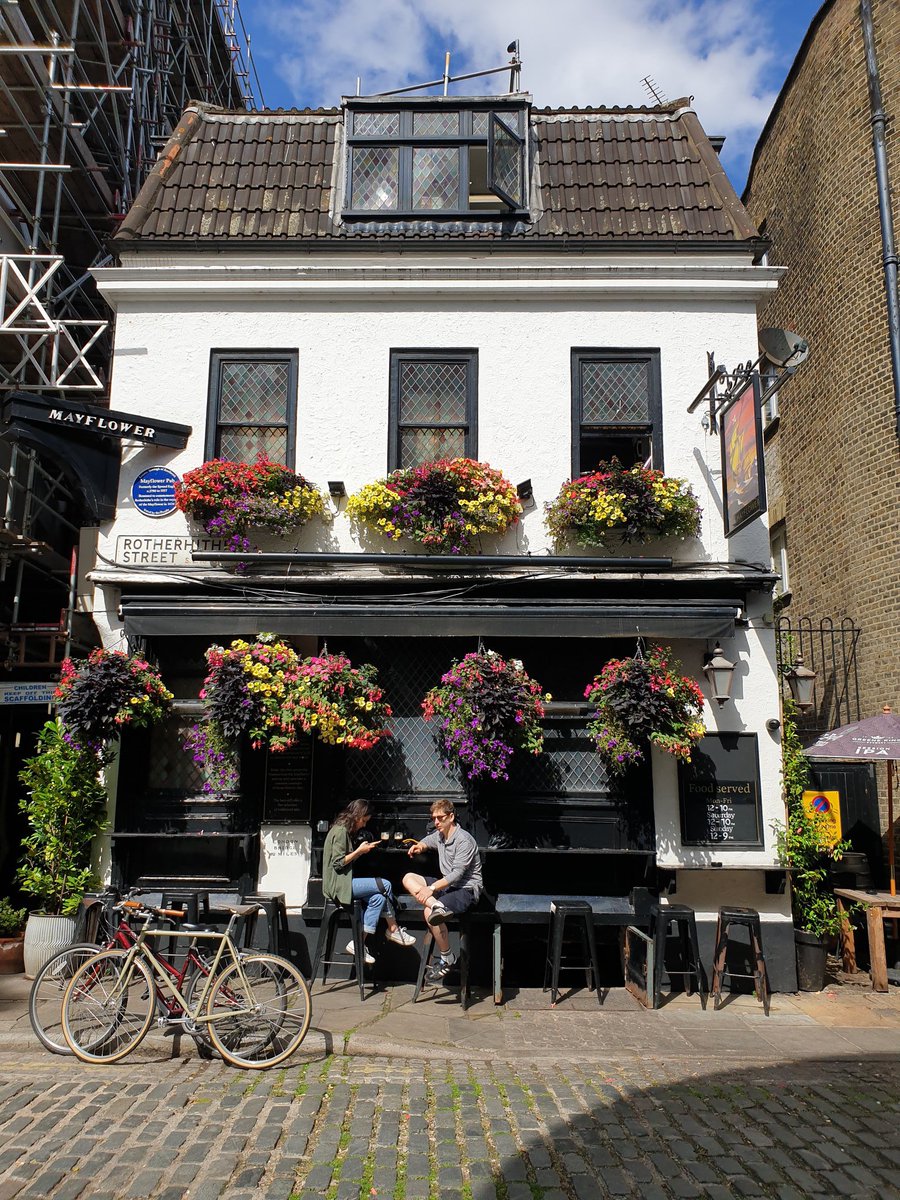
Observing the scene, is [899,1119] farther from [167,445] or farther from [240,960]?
[167,445]

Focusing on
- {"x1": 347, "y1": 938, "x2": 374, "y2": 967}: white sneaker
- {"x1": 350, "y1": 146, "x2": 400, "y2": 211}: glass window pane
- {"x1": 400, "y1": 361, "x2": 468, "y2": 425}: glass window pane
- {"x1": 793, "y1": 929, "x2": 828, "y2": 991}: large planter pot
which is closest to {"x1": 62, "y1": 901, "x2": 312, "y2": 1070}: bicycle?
{"x1": 347, "y1": 938, "x2": 374, "y2": 967}: white sneaker

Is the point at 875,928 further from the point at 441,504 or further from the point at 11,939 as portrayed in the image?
the point at 11,939

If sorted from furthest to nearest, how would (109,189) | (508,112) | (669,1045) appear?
1. (109,189)
2. (508,112)
3. (669,1045)

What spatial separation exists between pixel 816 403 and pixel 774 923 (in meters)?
9.54

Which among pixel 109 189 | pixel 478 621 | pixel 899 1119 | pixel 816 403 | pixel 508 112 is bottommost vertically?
pixel 899 1119

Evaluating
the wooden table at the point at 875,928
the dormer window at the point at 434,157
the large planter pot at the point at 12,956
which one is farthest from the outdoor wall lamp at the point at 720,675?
the large planter pot at the point at 12,956

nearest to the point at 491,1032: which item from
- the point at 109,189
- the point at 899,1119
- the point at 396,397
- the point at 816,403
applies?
the point at 899,1119

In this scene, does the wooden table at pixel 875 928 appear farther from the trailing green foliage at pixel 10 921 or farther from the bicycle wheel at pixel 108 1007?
the trailing green foliage at pixel 10 921

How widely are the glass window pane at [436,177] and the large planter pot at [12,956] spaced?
9.22m

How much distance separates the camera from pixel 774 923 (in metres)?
8.98

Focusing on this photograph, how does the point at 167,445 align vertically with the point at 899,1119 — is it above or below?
above

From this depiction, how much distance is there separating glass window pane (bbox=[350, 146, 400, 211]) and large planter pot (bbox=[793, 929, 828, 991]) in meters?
9.38

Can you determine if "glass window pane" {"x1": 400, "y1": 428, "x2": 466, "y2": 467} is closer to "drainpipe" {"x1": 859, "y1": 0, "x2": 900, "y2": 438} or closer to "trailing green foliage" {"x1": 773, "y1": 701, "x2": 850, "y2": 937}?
"trailing green foliage" {"x1": 773, "y1": 701, "x2": 850, "y2": 937}

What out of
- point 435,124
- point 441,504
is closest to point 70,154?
point 435,124
